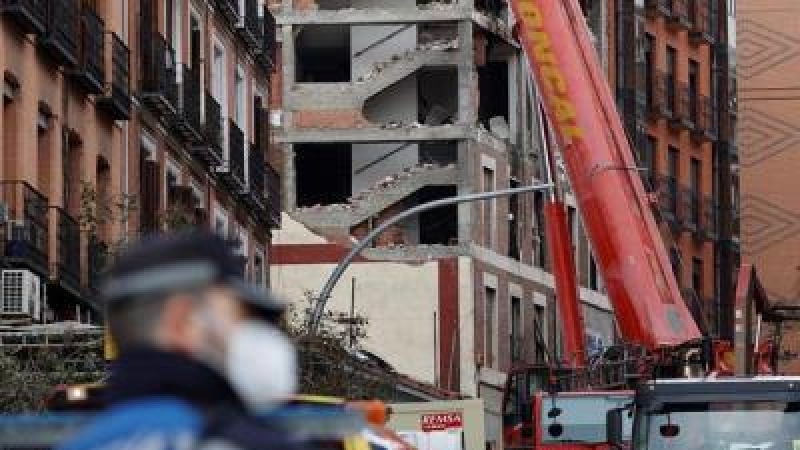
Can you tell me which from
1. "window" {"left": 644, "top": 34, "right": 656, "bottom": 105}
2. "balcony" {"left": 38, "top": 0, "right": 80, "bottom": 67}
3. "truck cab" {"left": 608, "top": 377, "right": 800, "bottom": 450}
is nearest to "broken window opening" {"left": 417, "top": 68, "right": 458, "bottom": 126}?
"window" {"left": 644, "top": 34, "right": 656, "bottom": 105}

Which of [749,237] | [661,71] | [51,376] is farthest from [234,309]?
[749,237]

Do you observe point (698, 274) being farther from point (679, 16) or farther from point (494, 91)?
point (494, 91)

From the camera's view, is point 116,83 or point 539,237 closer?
point 116,83

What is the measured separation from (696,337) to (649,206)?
2.22 metres

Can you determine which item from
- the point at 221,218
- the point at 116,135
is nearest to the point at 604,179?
the point at 116,135

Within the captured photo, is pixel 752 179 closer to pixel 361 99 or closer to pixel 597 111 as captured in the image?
pixel 361 99

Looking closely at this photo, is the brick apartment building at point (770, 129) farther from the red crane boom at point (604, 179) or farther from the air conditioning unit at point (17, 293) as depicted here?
the air conditioning unit at point (17, 293)

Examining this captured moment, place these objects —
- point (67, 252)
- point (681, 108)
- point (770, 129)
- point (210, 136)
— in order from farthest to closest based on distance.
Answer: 1. point (770, 129)
2. point (681, 108)
3. point (210, 136)
4. point (67, 252)

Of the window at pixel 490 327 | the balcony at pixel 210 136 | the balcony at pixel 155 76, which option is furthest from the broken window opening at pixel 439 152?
the balcony at pixel 155 76

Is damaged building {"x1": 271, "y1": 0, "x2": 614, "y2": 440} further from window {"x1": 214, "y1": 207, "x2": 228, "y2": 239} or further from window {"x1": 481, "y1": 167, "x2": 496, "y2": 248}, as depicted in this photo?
window {"x1": 214, "y1": 207, "x2": 228, "y2": 239}

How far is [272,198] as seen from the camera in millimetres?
51688

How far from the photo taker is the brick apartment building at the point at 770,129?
292ft

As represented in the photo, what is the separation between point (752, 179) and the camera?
89.1 metres

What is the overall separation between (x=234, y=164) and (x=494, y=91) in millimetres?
25073
